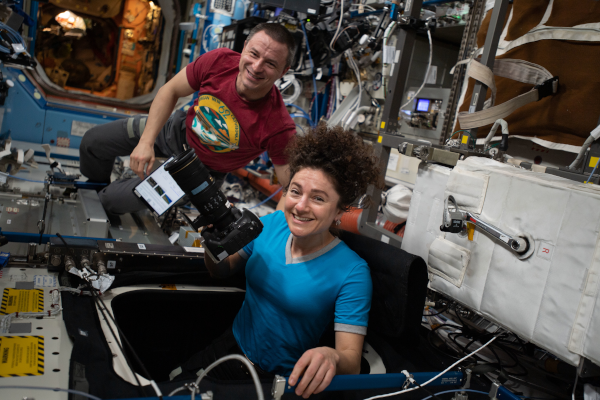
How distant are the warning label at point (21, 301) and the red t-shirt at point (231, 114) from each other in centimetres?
139

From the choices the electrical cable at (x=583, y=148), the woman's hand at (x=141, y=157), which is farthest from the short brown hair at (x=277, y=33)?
the electrical cable at (x=583, y=148)

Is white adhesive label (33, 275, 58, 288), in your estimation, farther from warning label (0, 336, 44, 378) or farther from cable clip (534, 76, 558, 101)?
cable clip (534, 76, 558, 101)

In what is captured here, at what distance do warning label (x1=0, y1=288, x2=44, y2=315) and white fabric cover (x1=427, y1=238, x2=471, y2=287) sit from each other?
125cm

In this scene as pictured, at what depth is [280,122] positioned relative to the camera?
2443 millimetres

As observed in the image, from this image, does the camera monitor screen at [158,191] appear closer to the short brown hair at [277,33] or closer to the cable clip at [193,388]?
the short brown hair at [277,33]

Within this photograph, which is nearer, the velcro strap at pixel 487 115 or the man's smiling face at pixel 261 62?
the velcro strap at pixel 487 115

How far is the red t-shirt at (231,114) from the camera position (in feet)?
7.92

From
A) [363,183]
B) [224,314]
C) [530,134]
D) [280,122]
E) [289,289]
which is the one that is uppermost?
[530,134]

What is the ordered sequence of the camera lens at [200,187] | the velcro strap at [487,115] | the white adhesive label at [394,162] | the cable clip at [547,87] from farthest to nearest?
the white adhesive label at [394,162], the cable clip at [547,87], the velcro strap at [487,115], the camera lens at [200,187]

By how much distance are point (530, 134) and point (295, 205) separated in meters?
1.63

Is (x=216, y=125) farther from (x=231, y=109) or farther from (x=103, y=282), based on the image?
(x=103, y=282)

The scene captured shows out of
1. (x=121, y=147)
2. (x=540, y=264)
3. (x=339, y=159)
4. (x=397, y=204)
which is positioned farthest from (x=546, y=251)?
(x=121, y=147)

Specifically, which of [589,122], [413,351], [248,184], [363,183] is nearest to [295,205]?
[363,183]

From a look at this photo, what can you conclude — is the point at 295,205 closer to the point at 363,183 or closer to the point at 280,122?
the point at 363,183
